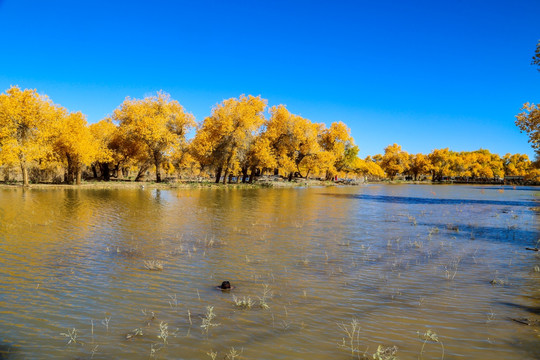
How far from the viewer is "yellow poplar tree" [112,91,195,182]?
57.6 meters

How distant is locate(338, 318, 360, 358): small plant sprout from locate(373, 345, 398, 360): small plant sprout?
0.38 m

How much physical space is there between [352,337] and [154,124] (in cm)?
5652

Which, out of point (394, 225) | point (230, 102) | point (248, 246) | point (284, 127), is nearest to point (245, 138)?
point (230, 102)

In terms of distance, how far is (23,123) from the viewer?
45.2 meters

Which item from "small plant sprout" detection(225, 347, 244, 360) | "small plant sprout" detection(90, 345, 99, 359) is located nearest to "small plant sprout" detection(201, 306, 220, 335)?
"small plant sprout" detection(225, 347, 244, 360)

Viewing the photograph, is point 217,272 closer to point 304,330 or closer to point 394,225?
point 304,330

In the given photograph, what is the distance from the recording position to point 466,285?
9688 millimetres

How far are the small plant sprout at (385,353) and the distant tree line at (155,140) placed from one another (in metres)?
49.8

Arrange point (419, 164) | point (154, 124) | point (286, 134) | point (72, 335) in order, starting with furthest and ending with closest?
point (419, 164) → point (286, 134) → point (154, 124) → point (72, 335)

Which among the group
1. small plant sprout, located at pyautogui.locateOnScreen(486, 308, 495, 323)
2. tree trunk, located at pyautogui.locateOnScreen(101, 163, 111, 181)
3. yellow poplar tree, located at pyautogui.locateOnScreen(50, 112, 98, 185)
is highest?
yellow poplar tree, located at pyautogui.locateOnScreen(50, 112, 98, 185)

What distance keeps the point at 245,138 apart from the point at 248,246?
47.2 metres

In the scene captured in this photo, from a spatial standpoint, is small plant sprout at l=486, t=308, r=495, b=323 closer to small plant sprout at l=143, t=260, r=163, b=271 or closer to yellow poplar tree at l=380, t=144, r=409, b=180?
small plant sprout at l=143, t=260, r=163, b=271

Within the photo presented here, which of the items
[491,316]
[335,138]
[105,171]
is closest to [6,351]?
[491,316]

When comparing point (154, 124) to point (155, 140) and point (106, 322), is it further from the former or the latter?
point (106, 322)
